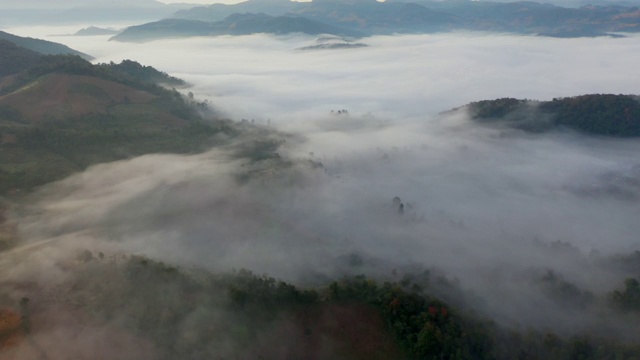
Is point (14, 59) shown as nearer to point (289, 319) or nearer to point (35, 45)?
point (35, 45)

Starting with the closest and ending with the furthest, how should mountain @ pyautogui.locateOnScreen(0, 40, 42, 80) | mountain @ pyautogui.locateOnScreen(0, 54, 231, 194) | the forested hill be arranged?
mountain @ pyautogui.locateOnScreen(0, 54, 231, 194)
the forested hill
mountain @ pyautogui.locateOnScreen(0, 40, 42, 80)

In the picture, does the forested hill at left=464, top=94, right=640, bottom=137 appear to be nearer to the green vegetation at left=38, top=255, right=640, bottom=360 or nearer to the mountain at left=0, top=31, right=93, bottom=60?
the green vegetation at left=38, top=255, right=640, bottom=360

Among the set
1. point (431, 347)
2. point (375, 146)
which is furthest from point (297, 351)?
point (375, 146)

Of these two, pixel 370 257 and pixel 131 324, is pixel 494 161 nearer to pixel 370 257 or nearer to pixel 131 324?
pixel 370 257

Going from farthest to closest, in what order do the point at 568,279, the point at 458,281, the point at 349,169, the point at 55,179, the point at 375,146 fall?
the point at 375,146, the point at 349,169, the point at 55,179, the point at 568,279, the point at 458,281

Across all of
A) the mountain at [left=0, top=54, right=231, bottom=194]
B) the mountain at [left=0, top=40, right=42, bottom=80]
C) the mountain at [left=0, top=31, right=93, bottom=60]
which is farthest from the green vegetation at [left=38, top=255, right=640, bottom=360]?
the mountain at [left=0, top=31, right=93, bottom=60]

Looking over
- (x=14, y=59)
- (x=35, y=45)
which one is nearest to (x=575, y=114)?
(x=14, y=59)
